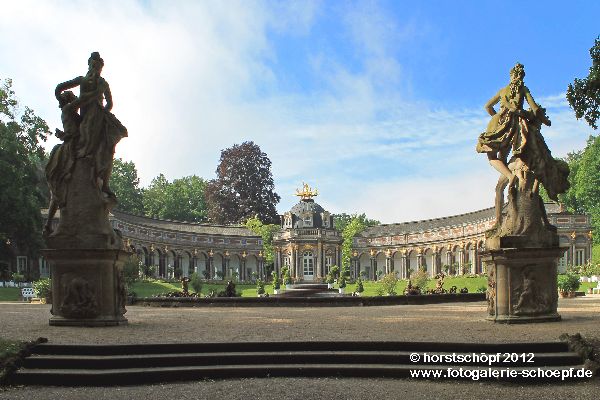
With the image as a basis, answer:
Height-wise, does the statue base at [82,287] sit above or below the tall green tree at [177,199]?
below

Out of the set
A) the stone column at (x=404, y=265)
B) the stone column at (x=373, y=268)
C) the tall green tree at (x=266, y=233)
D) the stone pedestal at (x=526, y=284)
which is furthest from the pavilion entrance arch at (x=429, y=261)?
the stone pedestal at (x=526, y=284)

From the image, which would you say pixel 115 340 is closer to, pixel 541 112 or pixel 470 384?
pixel 470 384

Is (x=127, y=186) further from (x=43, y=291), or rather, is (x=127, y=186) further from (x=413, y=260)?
(x=43, y=291)

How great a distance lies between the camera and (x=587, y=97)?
58.3ft

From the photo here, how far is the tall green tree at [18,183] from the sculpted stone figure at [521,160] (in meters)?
38.2

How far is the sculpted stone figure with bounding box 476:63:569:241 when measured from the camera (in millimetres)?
13336

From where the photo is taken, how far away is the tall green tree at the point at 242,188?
9894 centimetres

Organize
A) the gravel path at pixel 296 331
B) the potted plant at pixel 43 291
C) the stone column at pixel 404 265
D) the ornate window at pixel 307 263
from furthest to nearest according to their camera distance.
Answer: the stone column at pixel 404 265 < the ornate window at pixel 307 263 < the potted plant at pixel 43 291 < the gravel path at pixel 296 331

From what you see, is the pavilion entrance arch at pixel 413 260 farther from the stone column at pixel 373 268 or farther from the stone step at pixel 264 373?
the stone step at pixel 264 373

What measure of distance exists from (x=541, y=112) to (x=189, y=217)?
327 ft

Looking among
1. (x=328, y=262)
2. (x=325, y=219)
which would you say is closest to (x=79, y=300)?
(x=328, y=262)

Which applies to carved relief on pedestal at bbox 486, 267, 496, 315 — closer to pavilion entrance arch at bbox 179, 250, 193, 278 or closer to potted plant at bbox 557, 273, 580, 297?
potted plant at bbox 557, 273, 580, 297

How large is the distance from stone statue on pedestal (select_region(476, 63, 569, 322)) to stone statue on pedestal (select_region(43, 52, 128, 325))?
287 inches

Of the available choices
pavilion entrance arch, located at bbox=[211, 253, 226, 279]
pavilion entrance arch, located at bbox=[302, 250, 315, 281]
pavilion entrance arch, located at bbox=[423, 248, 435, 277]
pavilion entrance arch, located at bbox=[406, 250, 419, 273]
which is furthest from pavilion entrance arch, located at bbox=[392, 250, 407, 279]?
pavilion entrance arch, located at bbox=[211, 253, 226, 279]
